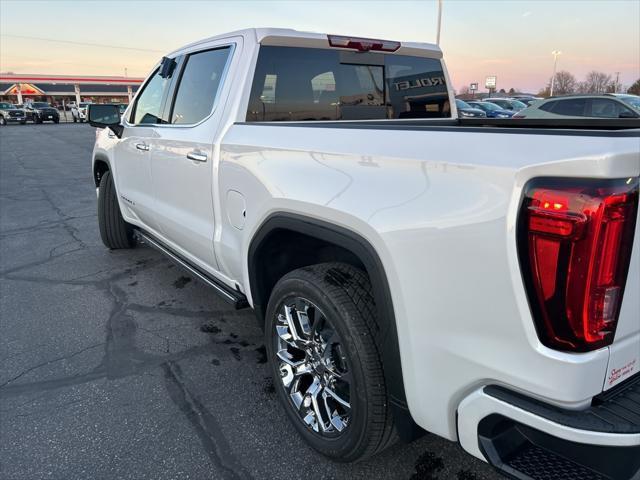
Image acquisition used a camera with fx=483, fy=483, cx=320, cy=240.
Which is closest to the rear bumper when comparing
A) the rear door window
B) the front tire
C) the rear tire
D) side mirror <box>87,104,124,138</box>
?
the front tire

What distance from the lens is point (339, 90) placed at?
325cm

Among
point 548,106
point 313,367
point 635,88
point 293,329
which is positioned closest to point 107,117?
point 293,329

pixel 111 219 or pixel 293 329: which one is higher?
pixel 293 329

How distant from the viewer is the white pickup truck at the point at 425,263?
1.30 meters

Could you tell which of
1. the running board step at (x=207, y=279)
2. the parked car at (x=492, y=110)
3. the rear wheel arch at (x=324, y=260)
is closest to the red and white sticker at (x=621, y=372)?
the rear wheel arch at (x=324, y=260)

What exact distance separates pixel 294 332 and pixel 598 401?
1.36 m

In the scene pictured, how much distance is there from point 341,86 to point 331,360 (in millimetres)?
1899

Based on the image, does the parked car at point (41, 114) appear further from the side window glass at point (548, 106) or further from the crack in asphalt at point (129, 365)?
the crack in asphalt at point (129, 365)

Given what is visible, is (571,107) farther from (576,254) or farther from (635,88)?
(635,88)

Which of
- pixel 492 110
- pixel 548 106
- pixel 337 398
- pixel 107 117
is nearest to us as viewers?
pixel 337 398

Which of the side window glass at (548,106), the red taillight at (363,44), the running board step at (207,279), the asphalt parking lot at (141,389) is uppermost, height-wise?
the red taillight at (363,44)

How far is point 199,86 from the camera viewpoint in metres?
3.29

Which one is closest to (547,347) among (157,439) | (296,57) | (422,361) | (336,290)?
(422,361)

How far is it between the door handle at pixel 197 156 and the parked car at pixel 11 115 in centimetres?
4358
